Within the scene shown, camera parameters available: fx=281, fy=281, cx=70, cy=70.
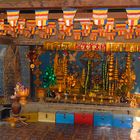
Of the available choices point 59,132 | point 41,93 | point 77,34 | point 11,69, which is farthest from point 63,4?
point 41,93

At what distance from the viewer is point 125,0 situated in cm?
462

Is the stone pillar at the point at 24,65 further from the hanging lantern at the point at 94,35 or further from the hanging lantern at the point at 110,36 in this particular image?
the hanging lantern at the point at 110,36

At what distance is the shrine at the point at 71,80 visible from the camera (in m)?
10.4

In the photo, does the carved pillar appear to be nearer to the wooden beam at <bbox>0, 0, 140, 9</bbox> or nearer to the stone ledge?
the stone ledge

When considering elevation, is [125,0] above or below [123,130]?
above

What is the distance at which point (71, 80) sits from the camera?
486 inches

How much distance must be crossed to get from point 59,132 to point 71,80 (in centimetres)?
330

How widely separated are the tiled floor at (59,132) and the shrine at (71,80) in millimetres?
34

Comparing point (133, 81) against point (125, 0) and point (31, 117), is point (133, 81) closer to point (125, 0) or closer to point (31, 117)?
point (31, 117)

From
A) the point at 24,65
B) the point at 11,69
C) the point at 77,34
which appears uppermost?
the point at 77,34

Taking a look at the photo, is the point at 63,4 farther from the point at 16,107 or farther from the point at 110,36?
the point at 16,107

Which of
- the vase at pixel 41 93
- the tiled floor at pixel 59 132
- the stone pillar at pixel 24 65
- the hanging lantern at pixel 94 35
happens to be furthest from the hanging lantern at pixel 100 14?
the stone pillar at pixel 24 65

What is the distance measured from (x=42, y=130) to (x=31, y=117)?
150cm

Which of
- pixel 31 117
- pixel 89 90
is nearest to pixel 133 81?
pixel 89 90
